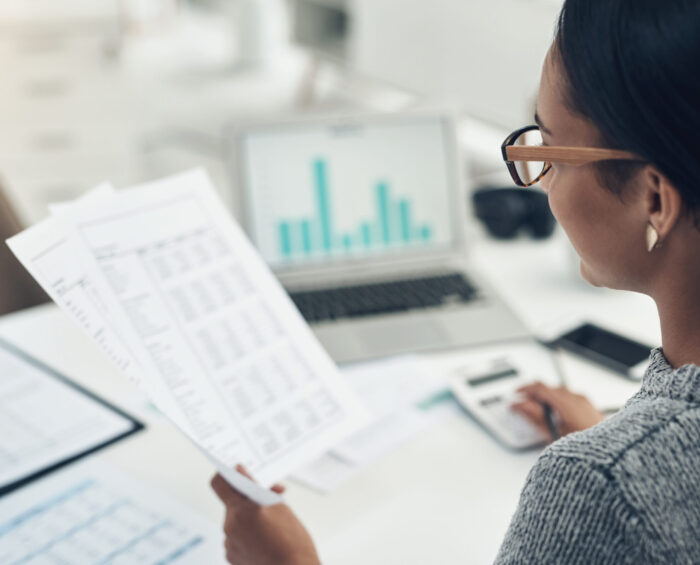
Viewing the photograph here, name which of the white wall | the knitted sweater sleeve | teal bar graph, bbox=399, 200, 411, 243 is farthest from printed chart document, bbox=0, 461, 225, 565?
the white wall

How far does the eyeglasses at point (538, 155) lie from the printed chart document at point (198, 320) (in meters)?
0.36

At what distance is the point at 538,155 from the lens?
0.66 meters

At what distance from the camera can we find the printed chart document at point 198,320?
774 millimetres

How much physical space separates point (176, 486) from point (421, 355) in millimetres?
438

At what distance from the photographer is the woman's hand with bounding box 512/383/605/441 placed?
0.97 m

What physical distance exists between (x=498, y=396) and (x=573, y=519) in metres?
0.52

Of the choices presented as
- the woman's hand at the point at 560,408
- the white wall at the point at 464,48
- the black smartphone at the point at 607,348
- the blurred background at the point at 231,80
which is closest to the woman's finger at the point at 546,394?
the woman's hand at the point at 560,408

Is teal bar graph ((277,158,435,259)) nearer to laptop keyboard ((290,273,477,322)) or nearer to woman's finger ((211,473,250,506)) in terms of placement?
laptop keyboard ((290,273,477,322))

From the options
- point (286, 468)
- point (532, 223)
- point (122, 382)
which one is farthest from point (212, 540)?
point (532, 223)

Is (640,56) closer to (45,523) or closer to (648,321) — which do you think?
(45,523)

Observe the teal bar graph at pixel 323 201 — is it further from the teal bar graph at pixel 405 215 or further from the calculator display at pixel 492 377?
the calculator display at pixel 492 377

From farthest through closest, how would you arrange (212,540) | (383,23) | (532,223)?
(383,23) < (532,223) < (212,540)

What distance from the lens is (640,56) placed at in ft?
1.76

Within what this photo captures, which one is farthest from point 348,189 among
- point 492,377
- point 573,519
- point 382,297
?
point 573,519
